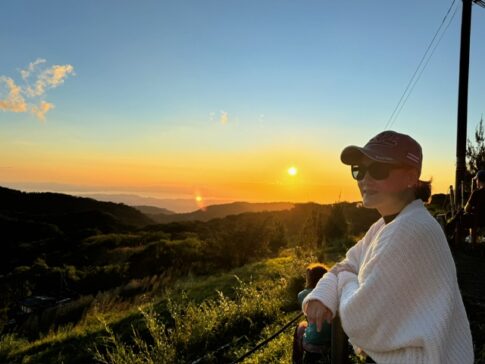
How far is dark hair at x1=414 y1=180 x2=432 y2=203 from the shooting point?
210cm

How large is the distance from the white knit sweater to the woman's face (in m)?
0.25

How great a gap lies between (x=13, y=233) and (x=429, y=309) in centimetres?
4826

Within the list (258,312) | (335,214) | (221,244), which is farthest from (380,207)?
(221,244)

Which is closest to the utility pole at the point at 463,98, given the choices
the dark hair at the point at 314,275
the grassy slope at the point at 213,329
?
the grassy slope at the point at 213,329

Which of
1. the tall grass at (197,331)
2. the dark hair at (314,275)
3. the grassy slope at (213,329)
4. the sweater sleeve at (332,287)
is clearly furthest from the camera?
the grassy slope at (213,329)

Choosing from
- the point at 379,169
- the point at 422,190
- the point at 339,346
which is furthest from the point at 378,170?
the point at 339,346

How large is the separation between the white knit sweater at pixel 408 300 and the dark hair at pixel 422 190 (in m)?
0.33

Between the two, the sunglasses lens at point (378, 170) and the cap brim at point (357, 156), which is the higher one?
the cap brim at point (357, 156)

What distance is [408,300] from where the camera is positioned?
1.67 m

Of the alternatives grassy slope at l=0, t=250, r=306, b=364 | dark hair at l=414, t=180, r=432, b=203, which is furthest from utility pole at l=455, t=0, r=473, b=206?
dark hair at l=414, t=180, r=432, b=203

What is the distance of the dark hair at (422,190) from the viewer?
2102mm

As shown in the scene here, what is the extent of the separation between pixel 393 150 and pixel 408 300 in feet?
2.29

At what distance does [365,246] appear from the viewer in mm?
2293

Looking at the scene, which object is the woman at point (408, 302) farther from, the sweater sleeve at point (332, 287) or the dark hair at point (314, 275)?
the dark hair at point (314, 275)
